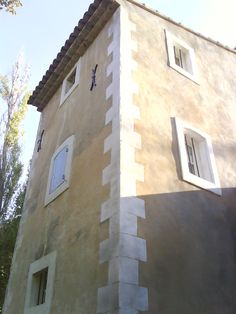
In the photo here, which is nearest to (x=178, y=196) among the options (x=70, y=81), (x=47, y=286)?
(x=47, y=286)

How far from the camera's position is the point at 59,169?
7.03 meters

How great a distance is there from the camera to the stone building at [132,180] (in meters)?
4.50

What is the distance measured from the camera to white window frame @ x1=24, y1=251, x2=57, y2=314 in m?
5.36

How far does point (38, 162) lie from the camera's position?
8.66 m

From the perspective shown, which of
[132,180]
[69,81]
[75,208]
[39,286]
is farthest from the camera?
[69,81]

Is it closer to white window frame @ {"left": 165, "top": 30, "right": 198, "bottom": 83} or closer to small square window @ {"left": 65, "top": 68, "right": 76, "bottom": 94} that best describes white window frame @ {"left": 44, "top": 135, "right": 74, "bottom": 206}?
small square window @ {"left": 65, "top": 68, "right": 76, "bottom": 94}

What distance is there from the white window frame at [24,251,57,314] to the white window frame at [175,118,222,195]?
246 centimetres

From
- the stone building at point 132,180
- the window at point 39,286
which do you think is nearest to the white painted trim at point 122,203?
the stone building at point 132,180

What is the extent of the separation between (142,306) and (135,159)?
200 cm

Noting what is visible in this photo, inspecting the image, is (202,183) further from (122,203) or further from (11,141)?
(11,141)

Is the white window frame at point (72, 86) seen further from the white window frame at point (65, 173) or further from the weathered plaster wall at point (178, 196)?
the weathered plaster wall at point (178, 196)

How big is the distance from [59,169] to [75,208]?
1474mm

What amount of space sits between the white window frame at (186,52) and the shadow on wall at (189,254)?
9.50ft

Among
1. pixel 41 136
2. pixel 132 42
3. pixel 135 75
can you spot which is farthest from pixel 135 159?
pixel 41 136
